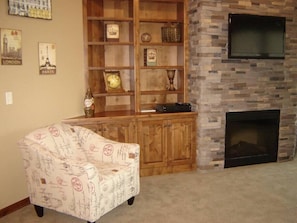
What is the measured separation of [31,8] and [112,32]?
1.20 metres

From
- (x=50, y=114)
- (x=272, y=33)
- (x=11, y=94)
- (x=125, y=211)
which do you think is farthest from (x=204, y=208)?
(x=272, y=33)

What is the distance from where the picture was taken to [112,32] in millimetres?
4301

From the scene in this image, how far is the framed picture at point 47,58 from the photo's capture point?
11.6 ft

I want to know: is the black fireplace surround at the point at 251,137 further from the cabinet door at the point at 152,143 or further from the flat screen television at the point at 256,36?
the cabinet door at the point at 152,143

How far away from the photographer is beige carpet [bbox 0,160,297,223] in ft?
10.0

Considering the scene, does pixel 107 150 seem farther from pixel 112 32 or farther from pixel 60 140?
pixel 112 32

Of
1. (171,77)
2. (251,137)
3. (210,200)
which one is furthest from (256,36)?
(210,200)

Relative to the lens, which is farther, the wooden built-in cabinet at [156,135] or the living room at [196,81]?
the wooden built-in cabinet at [156,135]

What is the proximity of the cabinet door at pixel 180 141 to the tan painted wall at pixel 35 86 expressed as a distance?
1234 millimetres

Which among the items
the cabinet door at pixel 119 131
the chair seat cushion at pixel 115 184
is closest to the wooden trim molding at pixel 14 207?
the chair seat cushion at pixel 115 184

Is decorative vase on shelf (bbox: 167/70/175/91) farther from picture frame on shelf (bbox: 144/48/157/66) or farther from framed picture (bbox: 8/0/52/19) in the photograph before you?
framed picture (bbox: 8/0/52/19)

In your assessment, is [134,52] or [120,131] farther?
[134,52]

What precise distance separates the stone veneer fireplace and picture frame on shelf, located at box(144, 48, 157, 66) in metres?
0.51

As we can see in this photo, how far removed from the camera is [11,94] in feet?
10.5
